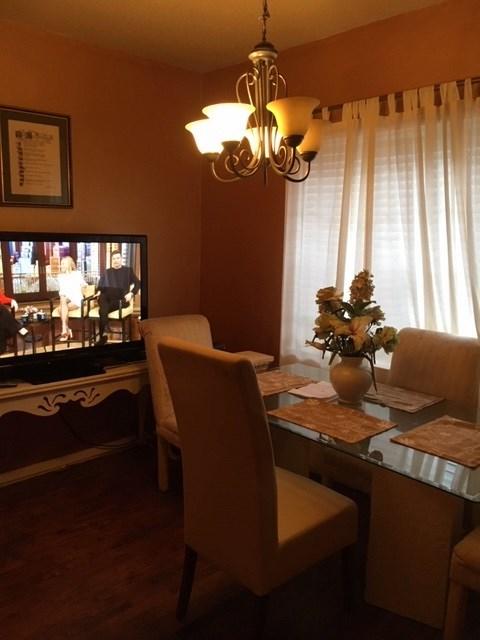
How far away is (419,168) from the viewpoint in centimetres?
265

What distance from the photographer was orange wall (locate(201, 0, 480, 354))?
2.57 meters

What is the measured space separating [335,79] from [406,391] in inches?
69.2

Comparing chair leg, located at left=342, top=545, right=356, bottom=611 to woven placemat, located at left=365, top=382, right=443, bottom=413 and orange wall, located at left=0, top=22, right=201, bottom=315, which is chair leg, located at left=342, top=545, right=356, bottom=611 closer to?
woven placemat, located at left=365, top=382, right=443, bottom=413

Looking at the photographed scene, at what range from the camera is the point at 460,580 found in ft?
5.63

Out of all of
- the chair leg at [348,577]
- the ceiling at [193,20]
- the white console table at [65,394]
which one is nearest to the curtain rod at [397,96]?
the ceiling at [193,20]

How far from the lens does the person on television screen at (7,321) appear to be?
2.74 m

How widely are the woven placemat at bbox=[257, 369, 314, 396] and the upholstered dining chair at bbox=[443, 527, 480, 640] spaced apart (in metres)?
0.97

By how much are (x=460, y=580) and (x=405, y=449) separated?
0.43m

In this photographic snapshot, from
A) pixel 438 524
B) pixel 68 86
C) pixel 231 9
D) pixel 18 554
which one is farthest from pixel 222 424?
pixel 68 86

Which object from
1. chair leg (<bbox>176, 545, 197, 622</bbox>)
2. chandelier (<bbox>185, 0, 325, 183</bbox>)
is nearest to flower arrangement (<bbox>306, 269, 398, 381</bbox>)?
chandelier (<bbox>185, 0, 325, 183</bbox>)

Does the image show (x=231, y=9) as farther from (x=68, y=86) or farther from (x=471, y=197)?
(x=471, y=197)

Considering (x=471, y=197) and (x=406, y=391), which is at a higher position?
(x=471, y=197)

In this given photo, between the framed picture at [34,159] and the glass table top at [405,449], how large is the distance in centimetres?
176

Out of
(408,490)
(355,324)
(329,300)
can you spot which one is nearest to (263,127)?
(329,300)
